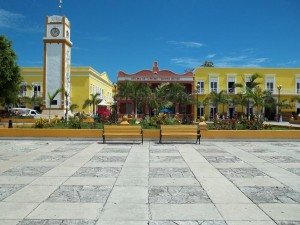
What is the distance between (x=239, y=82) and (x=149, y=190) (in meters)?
48.1

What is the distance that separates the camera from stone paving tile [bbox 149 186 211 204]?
5743 mm

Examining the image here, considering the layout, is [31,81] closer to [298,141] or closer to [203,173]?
[298,141]

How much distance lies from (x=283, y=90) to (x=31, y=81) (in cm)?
4132

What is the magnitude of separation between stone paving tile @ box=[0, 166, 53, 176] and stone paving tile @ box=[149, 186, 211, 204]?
3.09 m

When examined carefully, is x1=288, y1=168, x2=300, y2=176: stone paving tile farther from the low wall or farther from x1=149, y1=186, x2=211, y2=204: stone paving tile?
the low wall

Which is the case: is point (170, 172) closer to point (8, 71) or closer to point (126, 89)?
point (8, 71)

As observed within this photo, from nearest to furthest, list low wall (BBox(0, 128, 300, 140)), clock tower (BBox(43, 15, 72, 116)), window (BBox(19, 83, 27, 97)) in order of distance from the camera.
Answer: low wall (BBox(0, 128, 300, 140)) < clock tower (BBox(43, 15, 72, 116)) < window (BBox(19, 83, 27, 97))

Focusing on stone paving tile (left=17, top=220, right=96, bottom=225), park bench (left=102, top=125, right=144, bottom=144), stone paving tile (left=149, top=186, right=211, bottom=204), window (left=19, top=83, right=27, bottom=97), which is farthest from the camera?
window (left=19, top=83, right=27, bottom=97)

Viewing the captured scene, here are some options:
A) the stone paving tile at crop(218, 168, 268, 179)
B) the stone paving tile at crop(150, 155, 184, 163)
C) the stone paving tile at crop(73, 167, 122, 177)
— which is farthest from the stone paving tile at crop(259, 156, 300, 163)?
the stone paving tile at crop(73, 167, 122, 177)

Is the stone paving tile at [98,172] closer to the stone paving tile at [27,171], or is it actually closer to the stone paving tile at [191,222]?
the stone paving tile at [27,171]

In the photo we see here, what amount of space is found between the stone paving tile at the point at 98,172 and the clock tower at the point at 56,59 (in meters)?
39.3

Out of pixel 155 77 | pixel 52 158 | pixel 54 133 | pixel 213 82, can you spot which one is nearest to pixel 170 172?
pixel 52 158

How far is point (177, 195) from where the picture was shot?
19.9 feet

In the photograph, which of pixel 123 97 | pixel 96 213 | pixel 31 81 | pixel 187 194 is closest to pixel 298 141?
pixel 187 194
